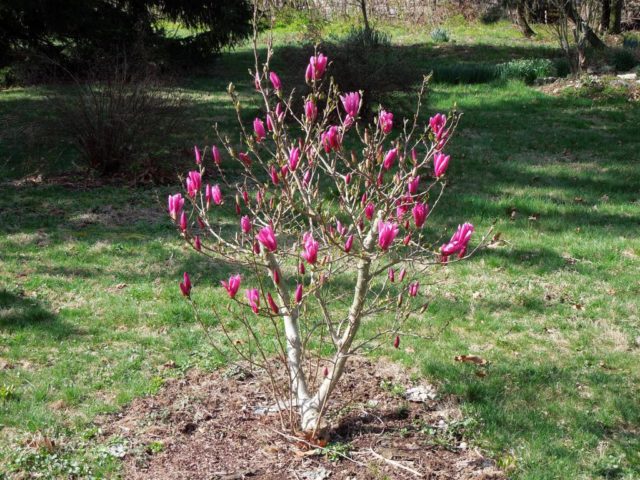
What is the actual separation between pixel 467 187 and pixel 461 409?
216 inches

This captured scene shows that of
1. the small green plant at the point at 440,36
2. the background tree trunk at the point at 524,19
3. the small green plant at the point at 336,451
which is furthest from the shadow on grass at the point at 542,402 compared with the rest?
the background tree trunk at the point at 524,19

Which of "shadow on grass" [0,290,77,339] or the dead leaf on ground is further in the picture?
"shadow on grass" [0,290,77,339]

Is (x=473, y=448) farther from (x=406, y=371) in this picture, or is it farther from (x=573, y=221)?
(x=573, y=221)

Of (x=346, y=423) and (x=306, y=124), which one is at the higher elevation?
(x=306, y=124)

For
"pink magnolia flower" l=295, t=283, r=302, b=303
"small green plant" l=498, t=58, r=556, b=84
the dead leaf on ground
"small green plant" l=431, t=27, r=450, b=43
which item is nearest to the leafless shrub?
the dead leaf on ground

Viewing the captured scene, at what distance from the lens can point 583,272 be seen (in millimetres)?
6309

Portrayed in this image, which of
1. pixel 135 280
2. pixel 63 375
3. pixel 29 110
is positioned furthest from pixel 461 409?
pixel 29 110

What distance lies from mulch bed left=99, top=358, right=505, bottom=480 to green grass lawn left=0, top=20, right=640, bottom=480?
0.14 m

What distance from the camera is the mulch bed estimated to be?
344 cm

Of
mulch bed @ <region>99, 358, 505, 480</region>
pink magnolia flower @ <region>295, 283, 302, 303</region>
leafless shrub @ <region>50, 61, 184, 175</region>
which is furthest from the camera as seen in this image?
leafless shrub @ <region>50, 61, 184, 175</region>

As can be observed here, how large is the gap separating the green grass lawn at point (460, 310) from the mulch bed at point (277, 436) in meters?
0.14

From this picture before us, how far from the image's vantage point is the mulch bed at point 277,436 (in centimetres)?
344

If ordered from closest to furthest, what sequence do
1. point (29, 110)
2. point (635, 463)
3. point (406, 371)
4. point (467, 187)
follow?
point (635, 463) → point (406, 371) → point (467, 187) → point (29, 110)

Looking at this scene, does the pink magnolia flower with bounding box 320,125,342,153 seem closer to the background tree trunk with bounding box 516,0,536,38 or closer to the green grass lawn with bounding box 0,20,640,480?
the green grass lawn with bounding box 0,20,640,480
